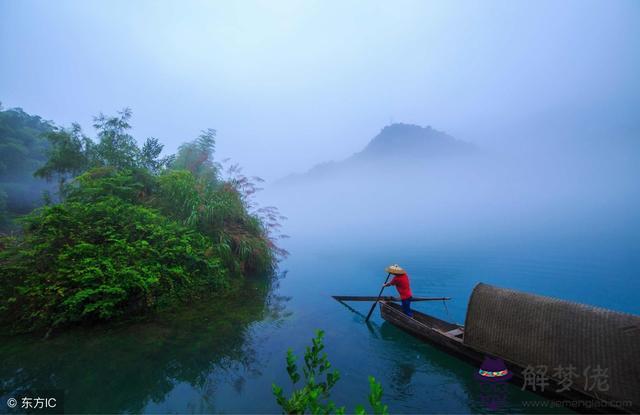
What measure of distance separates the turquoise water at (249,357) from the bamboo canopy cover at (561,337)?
1017 mm

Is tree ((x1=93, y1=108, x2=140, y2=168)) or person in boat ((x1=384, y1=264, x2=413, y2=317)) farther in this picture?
tree ((x1=93, y1=108, x2=140, y2=168))

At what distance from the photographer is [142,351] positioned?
8203 millimetres

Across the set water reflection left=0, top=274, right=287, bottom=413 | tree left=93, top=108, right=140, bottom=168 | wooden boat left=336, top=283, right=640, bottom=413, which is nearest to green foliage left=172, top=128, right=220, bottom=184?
tree left=93, top=108, right=140, bottom=168

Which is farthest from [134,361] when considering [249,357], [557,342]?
[557,342]

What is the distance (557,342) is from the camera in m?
5.94

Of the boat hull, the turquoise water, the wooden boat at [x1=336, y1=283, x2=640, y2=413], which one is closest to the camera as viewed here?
the wooden boat at [x1=336, y1=283, x2=640, y2=413]

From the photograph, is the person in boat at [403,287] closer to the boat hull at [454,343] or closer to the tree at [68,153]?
the boat hull at [454,343]

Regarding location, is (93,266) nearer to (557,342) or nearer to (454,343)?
(454,343)

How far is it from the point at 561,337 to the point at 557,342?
135mm

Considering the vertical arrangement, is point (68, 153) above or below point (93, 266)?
above

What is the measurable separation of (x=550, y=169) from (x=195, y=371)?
706 feet

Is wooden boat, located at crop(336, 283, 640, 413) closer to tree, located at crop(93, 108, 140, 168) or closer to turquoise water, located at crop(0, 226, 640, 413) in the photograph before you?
turquoise water, located at crop(0, 226, 640, 413)

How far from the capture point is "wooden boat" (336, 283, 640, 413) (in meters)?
5.12

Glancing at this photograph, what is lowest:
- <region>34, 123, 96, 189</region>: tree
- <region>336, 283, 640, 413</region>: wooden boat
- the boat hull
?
the boat hull
